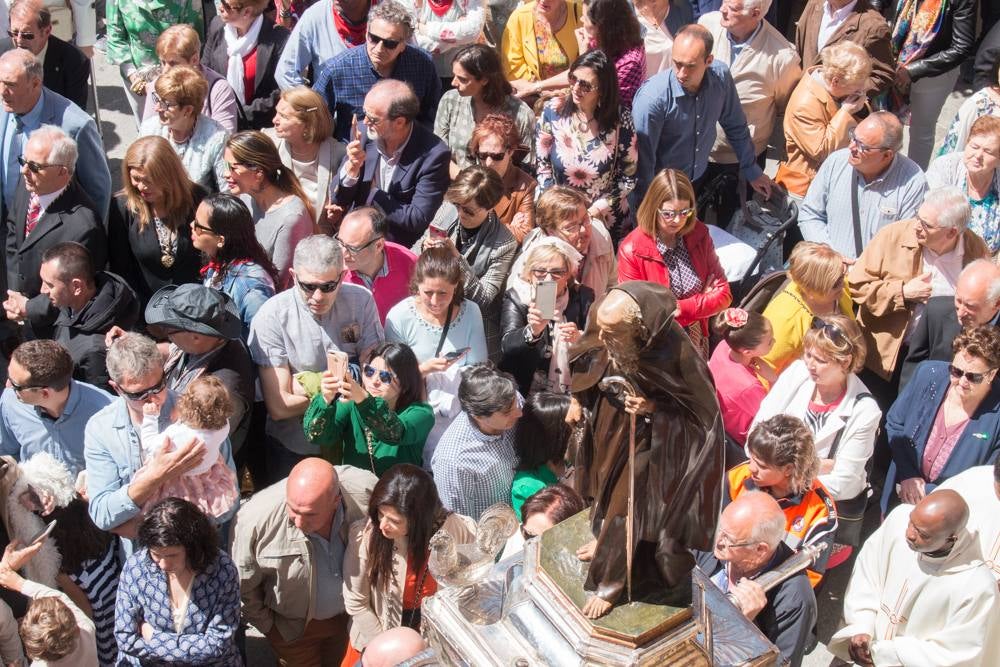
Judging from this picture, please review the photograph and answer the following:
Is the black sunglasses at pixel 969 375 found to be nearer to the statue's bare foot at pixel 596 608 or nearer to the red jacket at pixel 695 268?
the red jacket at pixel 695 268

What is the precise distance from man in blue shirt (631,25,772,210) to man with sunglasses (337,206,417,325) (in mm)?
1947

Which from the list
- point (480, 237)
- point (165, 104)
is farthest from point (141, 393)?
point (165, 104)

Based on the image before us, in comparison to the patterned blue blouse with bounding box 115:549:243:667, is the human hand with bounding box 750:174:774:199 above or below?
above

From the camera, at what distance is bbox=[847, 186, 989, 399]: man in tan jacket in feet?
23.0

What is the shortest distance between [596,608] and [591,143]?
5.25 m

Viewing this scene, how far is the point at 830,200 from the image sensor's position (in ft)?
25.7

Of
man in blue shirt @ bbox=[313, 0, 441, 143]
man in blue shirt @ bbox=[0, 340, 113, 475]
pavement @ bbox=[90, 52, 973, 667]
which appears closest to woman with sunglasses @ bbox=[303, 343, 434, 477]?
man in blue shirt @ bbox=[0, 340, 113, 475]

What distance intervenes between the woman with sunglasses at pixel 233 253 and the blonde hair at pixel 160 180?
32 cm

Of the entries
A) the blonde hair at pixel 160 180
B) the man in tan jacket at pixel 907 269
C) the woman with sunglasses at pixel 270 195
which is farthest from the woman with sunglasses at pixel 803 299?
the blonde hair at pixel 160 180

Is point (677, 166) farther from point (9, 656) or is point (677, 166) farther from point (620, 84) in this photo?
point (9, 656)

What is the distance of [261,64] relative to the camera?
8.84 metres

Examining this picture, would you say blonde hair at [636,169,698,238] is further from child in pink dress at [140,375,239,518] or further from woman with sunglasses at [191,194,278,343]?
child in pink dress at [140,375,239,518]

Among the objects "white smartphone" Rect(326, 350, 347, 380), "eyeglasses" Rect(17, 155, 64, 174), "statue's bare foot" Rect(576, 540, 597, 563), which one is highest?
"statue's bare foot" Rect(576, 540, 597, 563)

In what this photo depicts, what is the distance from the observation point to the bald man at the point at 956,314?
6.55 metres
